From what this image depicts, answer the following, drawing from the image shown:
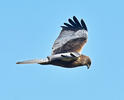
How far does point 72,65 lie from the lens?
12.2m

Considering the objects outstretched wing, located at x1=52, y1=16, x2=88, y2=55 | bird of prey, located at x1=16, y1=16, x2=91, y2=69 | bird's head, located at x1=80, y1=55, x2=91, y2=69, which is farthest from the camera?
outstretched wing, located at x1=52, y1=16, x2=88, y2=55

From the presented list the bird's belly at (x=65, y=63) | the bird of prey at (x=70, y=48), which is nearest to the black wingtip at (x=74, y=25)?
the bird of prey at (x=70, y=48)

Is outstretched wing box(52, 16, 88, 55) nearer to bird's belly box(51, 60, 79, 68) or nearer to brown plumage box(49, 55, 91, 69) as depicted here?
brown plumage box(49, 55, 91, 69)

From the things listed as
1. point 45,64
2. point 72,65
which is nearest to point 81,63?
point 72,65

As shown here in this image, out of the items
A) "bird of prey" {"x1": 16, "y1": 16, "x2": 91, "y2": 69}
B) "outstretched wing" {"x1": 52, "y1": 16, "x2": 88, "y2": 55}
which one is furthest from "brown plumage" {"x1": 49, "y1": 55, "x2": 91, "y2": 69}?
"outstretched wing" {"x1": 52, "y1": 16, "x2": 88, "y2": 55}

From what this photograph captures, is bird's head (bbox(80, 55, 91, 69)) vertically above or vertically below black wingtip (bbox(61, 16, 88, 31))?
below

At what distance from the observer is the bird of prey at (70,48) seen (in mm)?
11891

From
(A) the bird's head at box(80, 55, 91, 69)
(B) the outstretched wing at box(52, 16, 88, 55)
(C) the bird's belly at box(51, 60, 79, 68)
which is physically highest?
(B) the outstretched wing at box(52, 16, 88, 55)

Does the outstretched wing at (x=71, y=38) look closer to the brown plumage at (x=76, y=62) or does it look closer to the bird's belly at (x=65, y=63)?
the brown plumage at (x=76, y=62)

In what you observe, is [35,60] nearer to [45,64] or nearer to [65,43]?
[45,64]

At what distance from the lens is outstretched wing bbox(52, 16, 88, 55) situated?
13031mm

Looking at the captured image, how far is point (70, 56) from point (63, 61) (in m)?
0.50

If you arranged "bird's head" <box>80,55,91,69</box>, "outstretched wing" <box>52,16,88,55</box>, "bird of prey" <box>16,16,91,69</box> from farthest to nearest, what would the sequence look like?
1. "outstretched wing" <box>52,16,88,55</box>
2. "bird's head" <box>80,55,91,69</box>
3. "bird of prey" <box>16,16,91,69</box>

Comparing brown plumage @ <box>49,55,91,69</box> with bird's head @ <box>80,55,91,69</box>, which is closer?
brown plumage @ <box>49,55,91,69</box>
